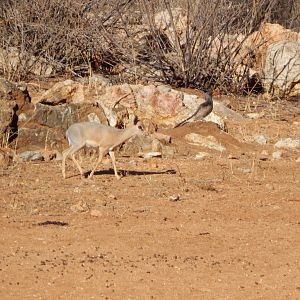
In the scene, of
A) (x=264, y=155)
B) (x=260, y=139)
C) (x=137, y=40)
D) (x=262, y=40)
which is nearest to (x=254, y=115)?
(x=260, y=139)

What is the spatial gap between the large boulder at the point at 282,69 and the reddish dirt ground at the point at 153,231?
24.6 ft

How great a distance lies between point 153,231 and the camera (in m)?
8.17

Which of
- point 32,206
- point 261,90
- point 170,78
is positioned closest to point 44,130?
point 32,206

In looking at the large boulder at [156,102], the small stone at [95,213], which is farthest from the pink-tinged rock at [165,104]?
the small stone at [95,213]

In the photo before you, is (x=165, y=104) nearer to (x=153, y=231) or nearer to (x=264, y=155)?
(x=264, y=155)

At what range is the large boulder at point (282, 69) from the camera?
65.1ft

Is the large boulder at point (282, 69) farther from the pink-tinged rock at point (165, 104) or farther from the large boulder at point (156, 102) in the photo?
the pink-tinged rock at point (165, 104)

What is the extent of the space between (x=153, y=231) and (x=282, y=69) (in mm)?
12262

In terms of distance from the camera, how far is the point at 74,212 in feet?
29.4

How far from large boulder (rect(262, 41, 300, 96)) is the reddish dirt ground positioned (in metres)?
7.50

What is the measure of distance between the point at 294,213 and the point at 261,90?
1134 cm

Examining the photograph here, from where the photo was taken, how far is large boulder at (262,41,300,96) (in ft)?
65.1

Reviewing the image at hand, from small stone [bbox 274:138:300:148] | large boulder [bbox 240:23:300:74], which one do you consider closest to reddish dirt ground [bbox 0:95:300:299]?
small stone [bbox 274:138:300:148]

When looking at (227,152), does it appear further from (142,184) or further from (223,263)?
(223,263)
